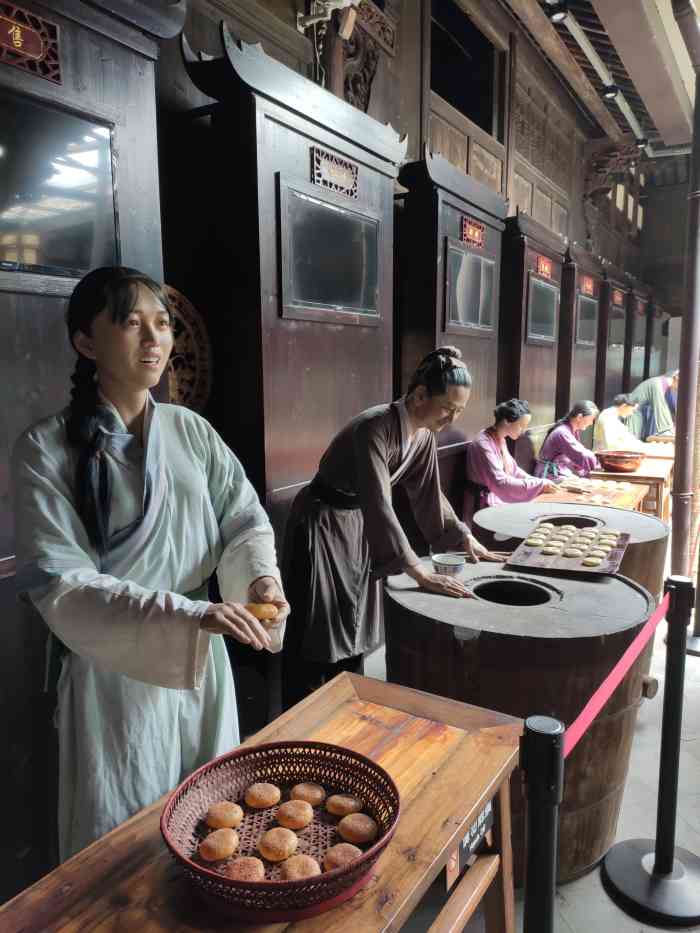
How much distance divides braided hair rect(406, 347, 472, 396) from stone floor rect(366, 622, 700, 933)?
6.56 ft

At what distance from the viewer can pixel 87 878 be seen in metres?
1.17

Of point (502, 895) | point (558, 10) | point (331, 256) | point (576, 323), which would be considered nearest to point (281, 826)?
point (502, 895)

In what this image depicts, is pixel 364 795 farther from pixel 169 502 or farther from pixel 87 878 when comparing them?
pixel 169 502

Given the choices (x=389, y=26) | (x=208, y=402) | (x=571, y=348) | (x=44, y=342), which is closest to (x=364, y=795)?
(x=44, y=342)

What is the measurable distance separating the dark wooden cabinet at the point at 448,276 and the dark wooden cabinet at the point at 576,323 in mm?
2866

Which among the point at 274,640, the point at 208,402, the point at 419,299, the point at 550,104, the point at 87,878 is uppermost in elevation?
the point at 550,104

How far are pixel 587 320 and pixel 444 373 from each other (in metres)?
7.33

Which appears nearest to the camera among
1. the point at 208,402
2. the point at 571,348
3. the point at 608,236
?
the point at 208,402

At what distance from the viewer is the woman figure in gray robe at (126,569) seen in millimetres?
1430

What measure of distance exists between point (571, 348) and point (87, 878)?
337 inches

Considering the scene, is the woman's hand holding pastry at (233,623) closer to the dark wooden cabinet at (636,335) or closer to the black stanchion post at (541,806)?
the black stanchion post at (541,806)

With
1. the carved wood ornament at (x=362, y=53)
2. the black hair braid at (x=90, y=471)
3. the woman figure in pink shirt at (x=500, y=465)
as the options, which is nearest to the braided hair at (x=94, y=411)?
the black hair braid at (x=90, y=471)

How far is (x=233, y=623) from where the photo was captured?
4.61ft

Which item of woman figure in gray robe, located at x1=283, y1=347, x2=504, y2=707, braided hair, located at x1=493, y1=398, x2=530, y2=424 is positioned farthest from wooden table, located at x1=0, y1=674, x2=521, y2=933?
braided hair, located at x1=493, y1=398, x2=530, y2=424
